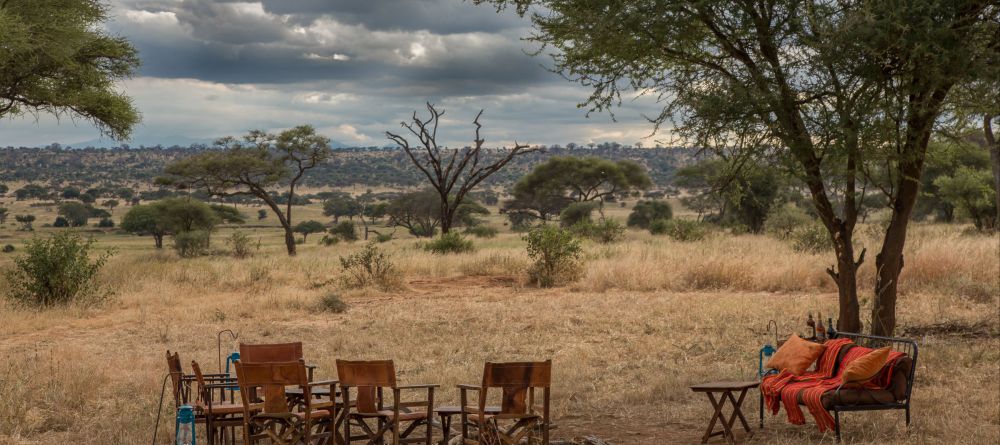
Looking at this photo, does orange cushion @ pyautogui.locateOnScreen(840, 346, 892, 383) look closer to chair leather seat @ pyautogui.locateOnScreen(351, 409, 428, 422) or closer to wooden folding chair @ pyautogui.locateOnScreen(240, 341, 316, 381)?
chair leather seat @ pyautogui.locateOnScreen(351, 409, 428, 422)

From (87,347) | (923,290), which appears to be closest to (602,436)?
(87,347)

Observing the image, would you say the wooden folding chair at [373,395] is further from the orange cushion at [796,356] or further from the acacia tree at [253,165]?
the acacia tree at [253,165]

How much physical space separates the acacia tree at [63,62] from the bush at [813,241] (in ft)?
56.0

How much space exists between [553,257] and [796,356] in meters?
13.1

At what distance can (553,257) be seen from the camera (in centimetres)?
2198

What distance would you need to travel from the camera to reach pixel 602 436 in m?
8.81

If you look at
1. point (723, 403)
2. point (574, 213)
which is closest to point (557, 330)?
point (723, 403)

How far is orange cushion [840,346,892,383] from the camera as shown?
7941 mm

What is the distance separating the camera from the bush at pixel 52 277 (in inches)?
708

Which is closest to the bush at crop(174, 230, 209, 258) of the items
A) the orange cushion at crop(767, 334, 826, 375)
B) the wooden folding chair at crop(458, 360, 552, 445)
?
the orange cushion at crop(767, 334, 826, 375)

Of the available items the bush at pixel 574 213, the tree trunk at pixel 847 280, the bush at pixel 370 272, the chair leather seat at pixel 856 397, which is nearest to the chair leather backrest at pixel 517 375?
the chair leather seat at pixel 856 397

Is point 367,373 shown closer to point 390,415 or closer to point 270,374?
point 390,415

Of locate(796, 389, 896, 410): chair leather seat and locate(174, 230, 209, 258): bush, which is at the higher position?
locate(796, 389, 896, 410): chair leather seat

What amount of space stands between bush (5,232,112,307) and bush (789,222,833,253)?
16.5 meters
